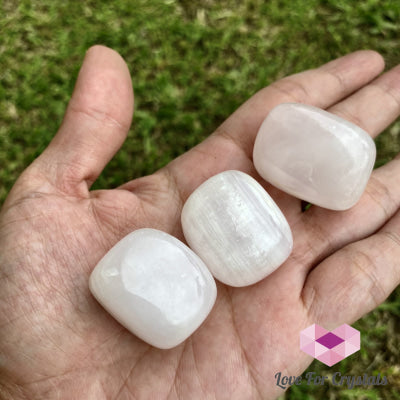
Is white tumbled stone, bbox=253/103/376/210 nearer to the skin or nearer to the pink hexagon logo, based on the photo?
the skin

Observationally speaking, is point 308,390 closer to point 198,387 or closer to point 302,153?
point 198,387

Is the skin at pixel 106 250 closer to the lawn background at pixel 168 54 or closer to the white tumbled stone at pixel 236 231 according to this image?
the white tumbled stone at pixel 236 231

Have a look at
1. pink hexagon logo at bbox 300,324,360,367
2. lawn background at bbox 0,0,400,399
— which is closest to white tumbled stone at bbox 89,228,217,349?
pink hexagon logo at bbox 300,324,360,367

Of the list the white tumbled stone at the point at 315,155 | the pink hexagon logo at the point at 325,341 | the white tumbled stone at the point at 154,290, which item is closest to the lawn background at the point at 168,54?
the white tumbled stone at the point at 315,155

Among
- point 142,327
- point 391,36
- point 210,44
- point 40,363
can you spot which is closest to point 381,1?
point 391,36

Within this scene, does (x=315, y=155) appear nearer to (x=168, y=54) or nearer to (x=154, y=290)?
(x=154, y=290)

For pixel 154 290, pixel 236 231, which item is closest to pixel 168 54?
pixel 236 231

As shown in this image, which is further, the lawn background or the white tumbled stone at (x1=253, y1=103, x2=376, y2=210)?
the lawn background
